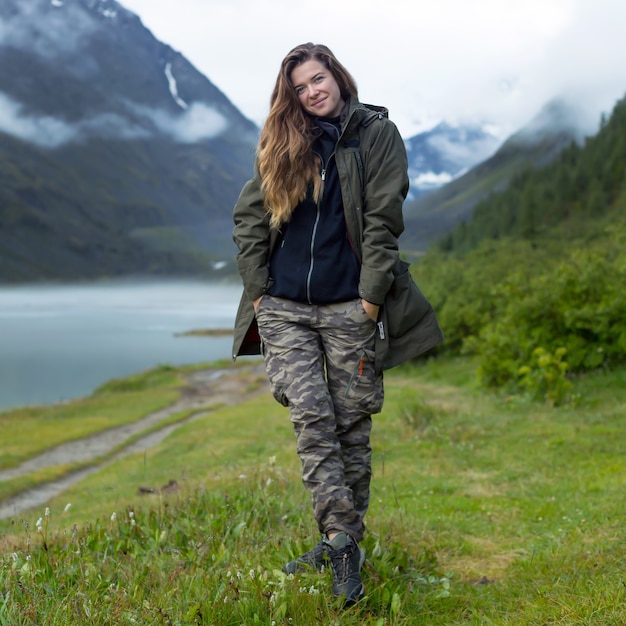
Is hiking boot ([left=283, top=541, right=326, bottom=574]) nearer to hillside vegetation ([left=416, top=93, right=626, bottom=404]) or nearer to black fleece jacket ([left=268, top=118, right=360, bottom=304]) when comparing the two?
black fleece jacket ([left=268, top=118, right=360, bottom=304])

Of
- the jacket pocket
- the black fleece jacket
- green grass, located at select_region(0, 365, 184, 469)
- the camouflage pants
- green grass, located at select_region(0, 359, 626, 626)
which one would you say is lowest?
green grass, located at select_region(0, 365, 184, 469)

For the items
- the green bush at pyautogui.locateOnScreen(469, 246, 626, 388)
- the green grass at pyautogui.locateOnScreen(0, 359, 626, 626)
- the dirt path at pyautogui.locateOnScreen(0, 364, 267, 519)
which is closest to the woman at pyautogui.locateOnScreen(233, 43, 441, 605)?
the green grass at pyautogui.locateOnScreen(0, 359, 626, 626)

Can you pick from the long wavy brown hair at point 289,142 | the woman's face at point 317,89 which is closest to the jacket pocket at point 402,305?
the long wavy brown hair at point 289,142

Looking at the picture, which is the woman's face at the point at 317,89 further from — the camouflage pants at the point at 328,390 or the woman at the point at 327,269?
the camouflage pants at the point at 328,390

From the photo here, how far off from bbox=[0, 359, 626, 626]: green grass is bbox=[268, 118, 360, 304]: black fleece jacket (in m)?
1.59

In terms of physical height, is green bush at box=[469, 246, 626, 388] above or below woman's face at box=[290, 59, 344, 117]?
below

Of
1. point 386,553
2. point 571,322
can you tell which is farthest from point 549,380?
point 386,553

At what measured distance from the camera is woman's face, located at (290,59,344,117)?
14.4 ft

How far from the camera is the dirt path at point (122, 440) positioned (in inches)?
816

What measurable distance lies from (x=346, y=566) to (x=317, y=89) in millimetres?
2806

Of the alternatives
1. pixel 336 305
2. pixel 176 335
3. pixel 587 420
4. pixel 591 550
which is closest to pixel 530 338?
pixel 587 420

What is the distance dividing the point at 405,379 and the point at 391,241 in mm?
24000

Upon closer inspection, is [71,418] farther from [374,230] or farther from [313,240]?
[374,230]

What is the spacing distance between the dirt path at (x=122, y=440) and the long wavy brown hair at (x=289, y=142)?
320cm
